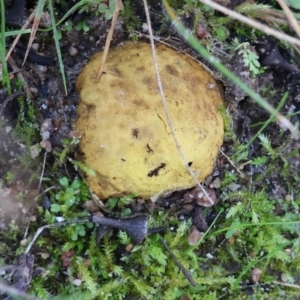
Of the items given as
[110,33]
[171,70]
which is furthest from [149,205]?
[110,33]

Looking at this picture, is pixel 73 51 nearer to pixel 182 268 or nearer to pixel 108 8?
pixel 108 8

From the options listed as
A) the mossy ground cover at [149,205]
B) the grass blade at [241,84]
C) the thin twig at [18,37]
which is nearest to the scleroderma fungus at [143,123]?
the mossy ground cover at [149,205]

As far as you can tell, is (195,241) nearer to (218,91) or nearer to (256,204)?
(256,204)

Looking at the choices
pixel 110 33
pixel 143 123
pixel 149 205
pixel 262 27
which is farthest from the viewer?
pixel 149 205

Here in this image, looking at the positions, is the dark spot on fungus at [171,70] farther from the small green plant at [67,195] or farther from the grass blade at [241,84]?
the small green plant at [67,195]

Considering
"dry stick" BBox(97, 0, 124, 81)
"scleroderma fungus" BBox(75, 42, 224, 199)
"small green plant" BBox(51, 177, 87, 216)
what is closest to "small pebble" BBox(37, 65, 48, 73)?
"scleroderma fungus" BBox(75, 42, 224, 199)

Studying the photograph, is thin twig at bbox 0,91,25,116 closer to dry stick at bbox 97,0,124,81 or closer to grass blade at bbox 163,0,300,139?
dry stick at bbox 97,0,124,81
